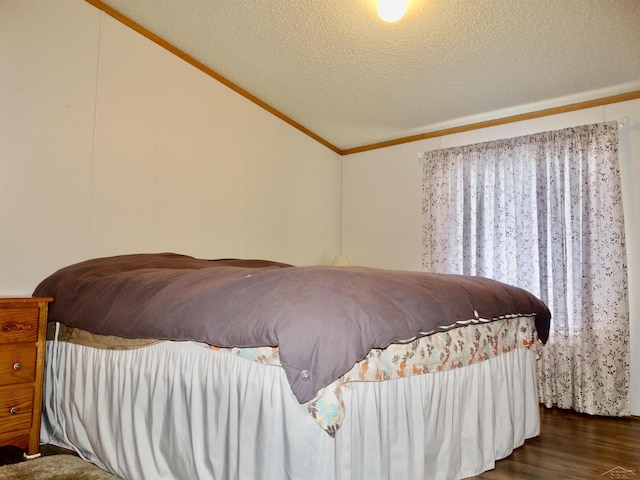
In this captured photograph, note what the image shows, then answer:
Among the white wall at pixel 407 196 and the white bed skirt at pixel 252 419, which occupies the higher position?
the white wall at pixel 407 196

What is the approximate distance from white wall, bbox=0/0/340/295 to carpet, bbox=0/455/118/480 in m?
0.87

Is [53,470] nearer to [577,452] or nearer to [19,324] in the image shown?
[19,324]

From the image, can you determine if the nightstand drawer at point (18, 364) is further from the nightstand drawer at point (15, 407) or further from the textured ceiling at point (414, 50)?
the textured ceiling at point (414, 50)

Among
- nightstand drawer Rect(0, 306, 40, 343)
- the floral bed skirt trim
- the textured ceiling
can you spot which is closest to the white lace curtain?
the textured ceiling

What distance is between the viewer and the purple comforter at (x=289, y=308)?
1276mm

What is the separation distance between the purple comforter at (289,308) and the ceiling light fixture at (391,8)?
1386 millimetres

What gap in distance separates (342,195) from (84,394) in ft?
11.1

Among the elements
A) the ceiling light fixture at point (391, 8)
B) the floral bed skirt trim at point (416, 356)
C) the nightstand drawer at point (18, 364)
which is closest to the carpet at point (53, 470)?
the nightstand drawer at point (18, 364)

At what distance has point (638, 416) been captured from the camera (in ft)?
9.98

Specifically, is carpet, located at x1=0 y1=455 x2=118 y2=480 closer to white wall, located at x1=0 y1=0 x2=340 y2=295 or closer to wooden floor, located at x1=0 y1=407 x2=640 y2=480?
wooden floor, located at x1=0 y1=407 x2=640 y2=480

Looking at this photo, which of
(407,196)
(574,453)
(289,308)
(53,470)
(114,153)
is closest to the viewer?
(289,308)

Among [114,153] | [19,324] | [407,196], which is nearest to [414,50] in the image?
[407,196]

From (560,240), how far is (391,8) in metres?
2.14

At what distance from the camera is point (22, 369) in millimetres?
1972
